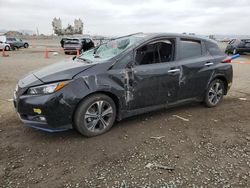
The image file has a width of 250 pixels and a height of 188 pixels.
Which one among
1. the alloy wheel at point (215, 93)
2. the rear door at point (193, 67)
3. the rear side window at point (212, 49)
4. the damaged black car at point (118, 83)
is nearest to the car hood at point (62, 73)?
the damaged black car at point (118, 83)

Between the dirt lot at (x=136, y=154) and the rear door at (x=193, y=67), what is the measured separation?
1.78 feet

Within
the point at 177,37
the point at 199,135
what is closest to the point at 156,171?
the point at 199,135

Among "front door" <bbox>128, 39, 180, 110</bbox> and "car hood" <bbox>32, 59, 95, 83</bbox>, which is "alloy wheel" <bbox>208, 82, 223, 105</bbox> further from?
"car hood" <bbox>32, 59, 95, 83</bbox>

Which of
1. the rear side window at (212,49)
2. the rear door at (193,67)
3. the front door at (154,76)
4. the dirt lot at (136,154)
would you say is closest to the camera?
the dirt lot at (136,154)

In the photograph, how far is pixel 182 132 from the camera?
144 inches

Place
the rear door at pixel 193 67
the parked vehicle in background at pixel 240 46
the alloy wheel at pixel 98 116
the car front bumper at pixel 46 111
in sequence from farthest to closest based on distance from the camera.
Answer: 1. the parked vehicle in background at pixel 240 46
2. the rear door at pixel 193 67
3. the alloy wheel at pixel 98 116
4. the car front bumper at pixel 46 111

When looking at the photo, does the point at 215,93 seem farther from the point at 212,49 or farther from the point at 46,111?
the point at 46,111

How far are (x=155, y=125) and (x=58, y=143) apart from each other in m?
1.66

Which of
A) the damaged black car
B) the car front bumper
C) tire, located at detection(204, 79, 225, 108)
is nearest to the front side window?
the damaged black car

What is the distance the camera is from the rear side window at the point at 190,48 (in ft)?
13.6

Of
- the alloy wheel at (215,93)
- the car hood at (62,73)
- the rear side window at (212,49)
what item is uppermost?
the rear side window at (212,49)

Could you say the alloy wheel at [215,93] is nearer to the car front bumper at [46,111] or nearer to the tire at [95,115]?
the tire at [95,115]

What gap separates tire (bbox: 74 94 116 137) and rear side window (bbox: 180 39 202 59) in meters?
1.74

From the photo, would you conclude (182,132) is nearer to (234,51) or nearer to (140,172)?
(140,172)
